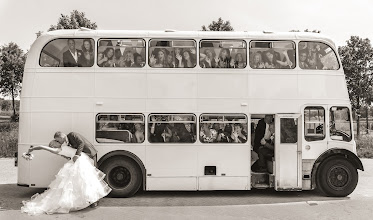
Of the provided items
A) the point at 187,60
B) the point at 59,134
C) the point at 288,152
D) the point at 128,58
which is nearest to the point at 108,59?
the point at 128,58

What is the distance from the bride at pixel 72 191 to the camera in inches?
347

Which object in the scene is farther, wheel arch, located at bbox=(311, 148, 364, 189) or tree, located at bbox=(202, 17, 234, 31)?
tree, located at bbox=(202, 17, 234, 31)

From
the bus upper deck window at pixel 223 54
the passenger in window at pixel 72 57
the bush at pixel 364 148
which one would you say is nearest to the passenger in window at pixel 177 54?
the bus upper deck window at pixel 223 54

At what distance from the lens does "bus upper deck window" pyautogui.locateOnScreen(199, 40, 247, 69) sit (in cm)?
1059

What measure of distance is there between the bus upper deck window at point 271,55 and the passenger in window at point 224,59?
574 mm

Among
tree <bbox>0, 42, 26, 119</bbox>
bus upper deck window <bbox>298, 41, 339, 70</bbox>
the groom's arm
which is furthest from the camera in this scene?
tree <bbox>0, 42, 26, 119</bbox>

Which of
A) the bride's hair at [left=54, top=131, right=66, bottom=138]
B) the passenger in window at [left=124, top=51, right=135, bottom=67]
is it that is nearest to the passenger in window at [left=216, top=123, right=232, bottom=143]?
the passenger in window at [left=124, top=51, right=135, bottom=67]

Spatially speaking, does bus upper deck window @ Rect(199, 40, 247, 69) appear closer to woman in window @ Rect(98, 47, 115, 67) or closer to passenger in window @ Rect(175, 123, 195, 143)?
passenger in window @ Rect(175, 123, 195, 143)

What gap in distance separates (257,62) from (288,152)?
93.0 inches

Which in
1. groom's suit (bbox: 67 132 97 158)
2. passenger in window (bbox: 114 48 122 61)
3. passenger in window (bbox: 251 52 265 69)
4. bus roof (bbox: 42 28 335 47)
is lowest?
groom's suit (bbox: 67 132 97 158)

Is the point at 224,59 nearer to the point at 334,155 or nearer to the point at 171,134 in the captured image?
the point at 171,134

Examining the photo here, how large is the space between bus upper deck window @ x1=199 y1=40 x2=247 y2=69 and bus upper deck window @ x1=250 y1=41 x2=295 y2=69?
0.25 m

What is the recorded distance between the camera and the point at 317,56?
1078cm

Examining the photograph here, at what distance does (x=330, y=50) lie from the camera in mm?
10789
